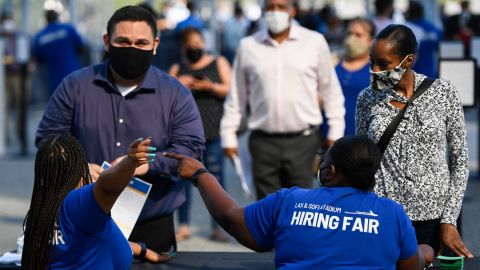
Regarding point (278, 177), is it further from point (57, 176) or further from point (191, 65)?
point (57, 176)

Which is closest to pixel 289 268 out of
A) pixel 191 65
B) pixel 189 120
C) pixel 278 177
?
pixel 189 120

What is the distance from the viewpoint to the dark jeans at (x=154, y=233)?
5.50 meters

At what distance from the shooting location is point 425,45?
449 inches

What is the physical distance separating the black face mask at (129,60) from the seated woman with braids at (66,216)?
1068mm

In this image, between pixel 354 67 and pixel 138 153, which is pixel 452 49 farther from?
pixel 138 153

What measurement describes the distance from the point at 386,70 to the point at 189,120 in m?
1.13

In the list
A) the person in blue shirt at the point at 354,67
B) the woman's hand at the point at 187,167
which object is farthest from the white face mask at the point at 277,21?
the woman's hand at the point at 187,167

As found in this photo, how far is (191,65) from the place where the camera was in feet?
28.9

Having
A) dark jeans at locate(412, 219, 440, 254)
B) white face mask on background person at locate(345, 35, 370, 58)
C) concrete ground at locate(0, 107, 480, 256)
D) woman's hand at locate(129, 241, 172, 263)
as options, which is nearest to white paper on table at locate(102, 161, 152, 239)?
woman's hand at locate(129, 241, 172, 263)

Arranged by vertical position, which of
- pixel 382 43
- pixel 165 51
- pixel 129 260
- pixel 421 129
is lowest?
pixel 165 51

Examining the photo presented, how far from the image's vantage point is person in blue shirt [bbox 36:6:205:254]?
5.32 metres

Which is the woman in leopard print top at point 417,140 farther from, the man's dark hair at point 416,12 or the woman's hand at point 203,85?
the man's dark hair at point 416,12

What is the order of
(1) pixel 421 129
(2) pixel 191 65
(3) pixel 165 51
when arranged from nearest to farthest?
(1) pixel 421 129
(2) pixel 191 65
(3) pixel 165 51

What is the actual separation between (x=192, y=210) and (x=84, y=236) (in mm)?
6453
